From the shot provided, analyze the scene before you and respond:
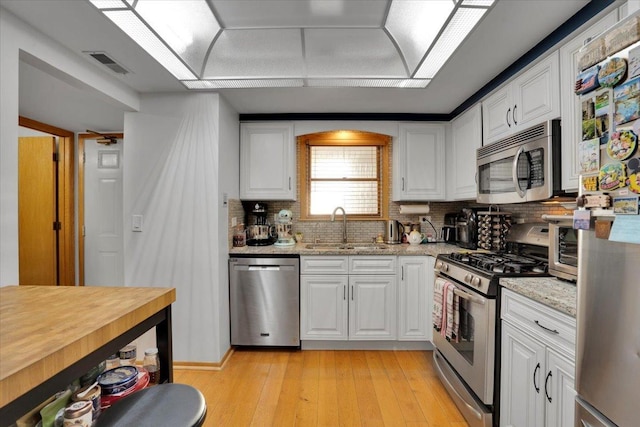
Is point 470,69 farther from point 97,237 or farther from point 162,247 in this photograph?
point 97,237

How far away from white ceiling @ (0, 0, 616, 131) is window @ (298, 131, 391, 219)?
21.1 inches

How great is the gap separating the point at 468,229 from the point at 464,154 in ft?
2.32

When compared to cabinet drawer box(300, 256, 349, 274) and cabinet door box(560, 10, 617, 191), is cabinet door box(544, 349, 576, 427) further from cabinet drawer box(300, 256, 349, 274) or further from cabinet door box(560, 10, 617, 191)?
cabinet drawer box(300, 256, 349, 274)

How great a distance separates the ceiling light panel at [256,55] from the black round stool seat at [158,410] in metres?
1.87

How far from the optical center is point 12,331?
0.81m

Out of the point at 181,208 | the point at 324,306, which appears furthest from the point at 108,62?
the point at 324,306

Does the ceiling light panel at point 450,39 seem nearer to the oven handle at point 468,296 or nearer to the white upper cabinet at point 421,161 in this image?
the white upper cabinet at point 421,161

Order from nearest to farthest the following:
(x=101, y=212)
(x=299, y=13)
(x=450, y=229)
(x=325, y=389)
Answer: (x=299, y=13) → (x=325, y=389) → (x=450, y=229) → (x=101, y=212)

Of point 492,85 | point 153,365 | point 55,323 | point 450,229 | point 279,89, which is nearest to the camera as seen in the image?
point 55,323

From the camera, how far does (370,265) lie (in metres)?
2.98

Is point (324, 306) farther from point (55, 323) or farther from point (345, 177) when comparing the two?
point (55, 323)

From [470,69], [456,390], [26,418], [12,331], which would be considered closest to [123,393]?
[26,418]

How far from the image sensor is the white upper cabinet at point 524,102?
1.84 m

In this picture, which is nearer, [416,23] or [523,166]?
[416,23]
